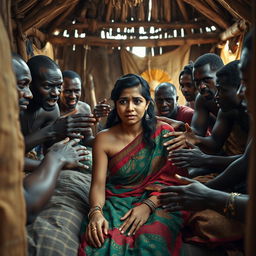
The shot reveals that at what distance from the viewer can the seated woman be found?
2393mm

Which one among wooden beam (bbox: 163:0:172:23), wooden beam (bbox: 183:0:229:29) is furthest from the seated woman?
wooden beam (bbox: 163:0:172:23)

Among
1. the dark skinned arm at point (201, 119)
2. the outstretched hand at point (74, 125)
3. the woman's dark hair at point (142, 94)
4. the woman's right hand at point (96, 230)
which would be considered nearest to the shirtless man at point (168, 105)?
the dark skinned arm at point (201, 119)

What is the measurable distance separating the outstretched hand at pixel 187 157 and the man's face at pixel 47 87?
137 centimetres

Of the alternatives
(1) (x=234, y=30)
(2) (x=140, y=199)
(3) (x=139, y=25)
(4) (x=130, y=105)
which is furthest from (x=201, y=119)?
(3) (x=139, y=25)

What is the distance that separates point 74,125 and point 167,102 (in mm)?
1885

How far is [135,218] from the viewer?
8.30 feet

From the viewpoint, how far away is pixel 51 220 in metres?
2.50

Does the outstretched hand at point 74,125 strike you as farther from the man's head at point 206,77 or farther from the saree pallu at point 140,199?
the man's head at point 206,77

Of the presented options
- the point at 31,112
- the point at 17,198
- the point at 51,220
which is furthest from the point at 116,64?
the point at 17,198

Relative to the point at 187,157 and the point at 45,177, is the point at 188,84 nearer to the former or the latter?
the point at 187,157

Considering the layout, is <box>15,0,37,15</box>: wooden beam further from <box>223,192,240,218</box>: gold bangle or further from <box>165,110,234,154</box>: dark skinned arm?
<box>223,192,240,218</box>: gold bangle

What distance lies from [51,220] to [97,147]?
2.14ft

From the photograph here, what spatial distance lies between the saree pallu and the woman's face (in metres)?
0.16

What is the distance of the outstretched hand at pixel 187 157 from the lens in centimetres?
280
